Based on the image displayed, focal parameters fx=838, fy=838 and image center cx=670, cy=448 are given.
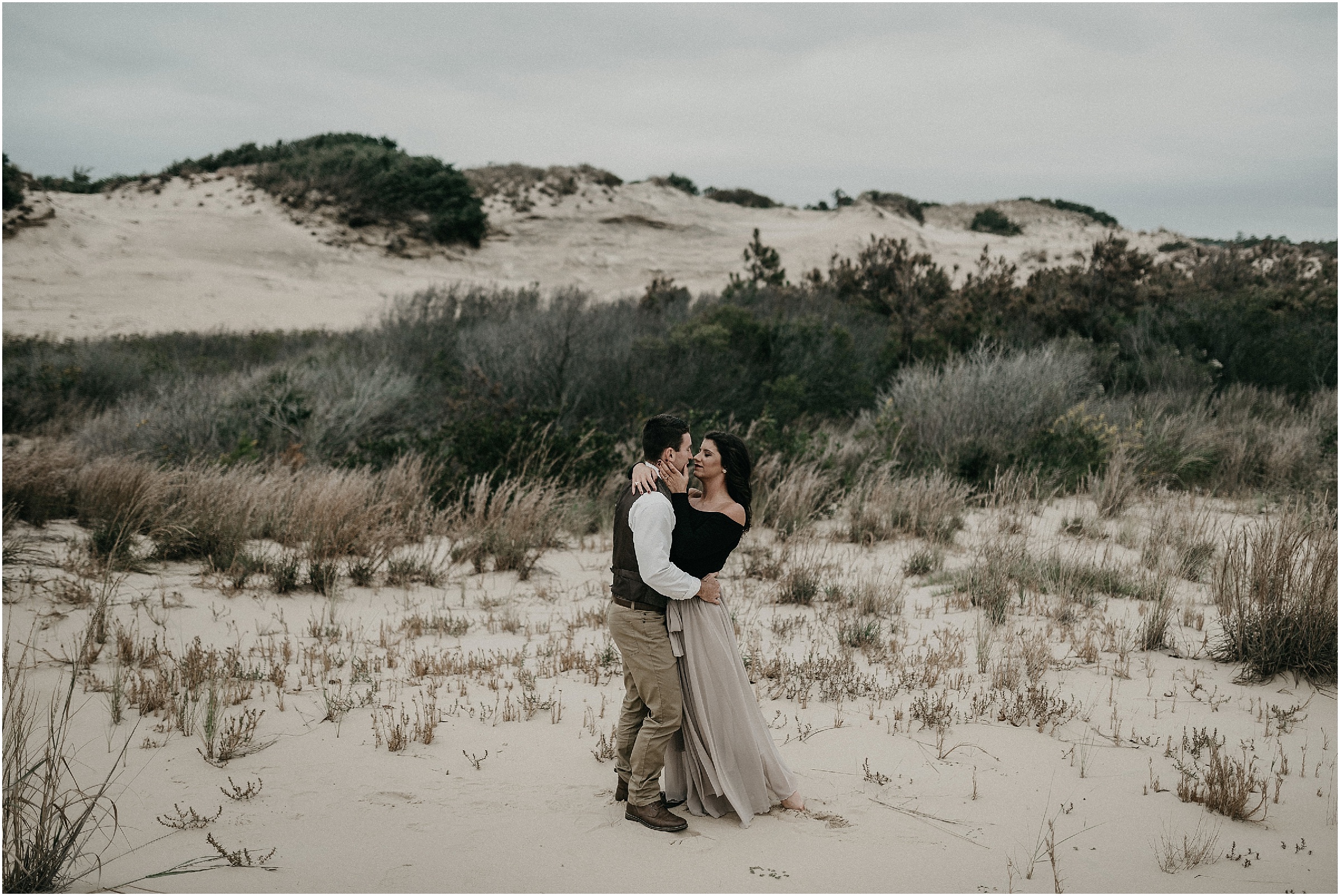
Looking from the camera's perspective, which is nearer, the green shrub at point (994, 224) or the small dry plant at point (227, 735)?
the small dry plant at point (227, 735)

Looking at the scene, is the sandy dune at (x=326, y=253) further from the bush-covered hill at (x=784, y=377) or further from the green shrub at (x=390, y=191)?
the bush-covered hill at (x=784, y=377)

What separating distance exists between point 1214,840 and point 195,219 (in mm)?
37037

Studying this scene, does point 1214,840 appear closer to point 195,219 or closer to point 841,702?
point 841,702

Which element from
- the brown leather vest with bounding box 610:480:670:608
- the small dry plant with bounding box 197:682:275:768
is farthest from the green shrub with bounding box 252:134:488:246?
the brown leather vest with bounding box 610:480:670:608

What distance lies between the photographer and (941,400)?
11.4m

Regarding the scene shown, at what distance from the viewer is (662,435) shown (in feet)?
11.2

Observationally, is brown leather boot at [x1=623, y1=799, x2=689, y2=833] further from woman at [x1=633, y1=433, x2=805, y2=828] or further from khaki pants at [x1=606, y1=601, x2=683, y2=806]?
woman at [x1=633, y1=433, x2=805, y2=828]

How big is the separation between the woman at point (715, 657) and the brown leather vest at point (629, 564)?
0.22 feet

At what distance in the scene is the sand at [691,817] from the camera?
342 cm

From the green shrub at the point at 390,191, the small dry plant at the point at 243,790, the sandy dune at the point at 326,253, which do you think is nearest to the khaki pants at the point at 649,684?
the small dry plant at the point at 243,790

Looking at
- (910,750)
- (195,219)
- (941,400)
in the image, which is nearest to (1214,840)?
(910,750)

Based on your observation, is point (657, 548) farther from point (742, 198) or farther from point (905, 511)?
point (742, 198)

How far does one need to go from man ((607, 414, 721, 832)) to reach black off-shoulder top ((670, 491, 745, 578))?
0.06 meters

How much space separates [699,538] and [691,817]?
53.0 inches
